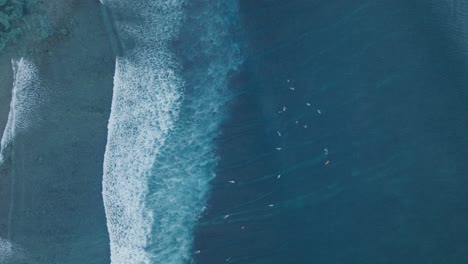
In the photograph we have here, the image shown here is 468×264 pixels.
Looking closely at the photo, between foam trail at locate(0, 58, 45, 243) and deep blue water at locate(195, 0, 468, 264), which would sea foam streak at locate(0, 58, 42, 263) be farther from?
deep blue water at locate(195, 0, 468, 264)

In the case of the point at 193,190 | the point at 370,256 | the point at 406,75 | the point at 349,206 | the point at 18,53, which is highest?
the point at 18,53

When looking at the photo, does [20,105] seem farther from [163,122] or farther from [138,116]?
[163,122]

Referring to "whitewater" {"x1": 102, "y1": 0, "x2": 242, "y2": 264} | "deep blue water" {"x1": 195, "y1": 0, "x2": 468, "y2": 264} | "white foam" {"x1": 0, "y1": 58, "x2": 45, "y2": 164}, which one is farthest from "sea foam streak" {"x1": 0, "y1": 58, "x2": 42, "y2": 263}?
"deep blue water" {"x1": 195, "y1": 0, "x2": 468, "y2": 264}

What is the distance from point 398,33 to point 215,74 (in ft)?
2.74

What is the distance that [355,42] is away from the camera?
1.75 meters

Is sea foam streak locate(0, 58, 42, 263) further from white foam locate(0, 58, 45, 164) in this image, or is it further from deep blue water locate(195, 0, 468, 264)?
deep blue water locate(195, 0, 468, 264)

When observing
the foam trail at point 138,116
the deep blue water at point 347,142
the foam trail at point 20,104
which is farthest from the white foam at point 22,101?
the deep blue water at point 347,142

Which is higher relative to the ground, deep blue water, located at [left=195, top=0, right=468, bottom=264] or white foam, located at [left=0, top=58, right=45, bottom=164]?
white foam, located at [left=0, top=58, right=45, bottom=164]

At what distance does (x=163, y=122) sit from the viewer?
1746 mm

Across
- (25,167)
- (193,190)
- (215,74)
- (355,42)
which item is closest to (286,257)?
(193,190)

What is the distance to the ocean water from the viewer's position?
1704 mm

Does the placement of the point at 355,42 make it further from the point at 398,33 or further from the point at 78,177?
the point at 78,177

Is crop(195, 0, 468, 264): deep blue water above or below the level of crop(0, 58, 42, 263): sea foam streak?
below

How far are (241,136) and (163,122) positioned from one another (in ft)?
1.16
